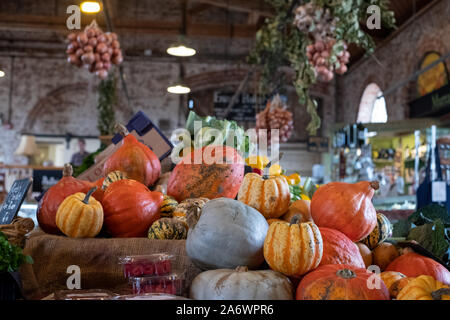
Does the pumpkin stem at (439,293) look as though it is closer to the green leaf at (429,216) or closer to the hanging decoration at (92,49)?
the green leaf at (429,216)

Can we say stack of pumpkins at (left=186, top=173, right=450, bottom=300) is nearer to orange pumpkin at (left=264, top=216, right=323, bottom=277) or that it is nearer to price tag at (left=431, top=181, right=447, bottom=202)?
orange pumpkin at (left=264, top=216, right=323, bottom=277)

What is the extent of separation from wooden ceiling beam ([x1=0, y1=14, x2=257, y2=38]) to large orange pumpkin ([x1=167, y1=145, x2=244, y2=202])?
25.8 feet

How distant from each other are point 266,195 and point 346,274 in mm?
491

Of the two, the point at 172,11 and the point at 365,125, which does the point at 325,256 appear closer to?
the point at 365,125

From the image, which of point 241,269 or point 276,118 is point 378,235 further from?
point 276,118

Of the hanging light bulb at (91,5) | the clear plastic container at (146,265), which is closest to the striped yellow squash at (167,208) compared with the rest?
the clear plastic container at (146,265)

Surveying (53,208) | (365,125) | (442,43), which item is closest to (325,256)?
(53,208)

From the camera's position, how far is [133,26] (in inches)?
371

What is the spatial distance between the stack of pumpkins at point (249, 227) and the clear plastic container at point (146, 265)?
0.08 meters

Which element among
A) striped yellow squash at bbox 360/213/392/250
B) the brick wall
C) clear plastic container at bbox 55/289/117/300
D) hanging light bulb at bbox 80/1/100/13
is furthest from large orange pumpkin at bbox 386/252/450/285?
the brick wall

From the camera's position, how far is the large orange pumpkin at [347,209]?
1.57m

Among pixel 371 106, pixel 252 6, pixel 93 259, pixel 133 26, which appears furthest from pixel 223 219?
pixel 371 106

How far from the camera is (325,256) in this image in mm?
1389

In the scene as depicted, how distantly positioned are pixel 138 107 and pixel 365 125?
6864mm
